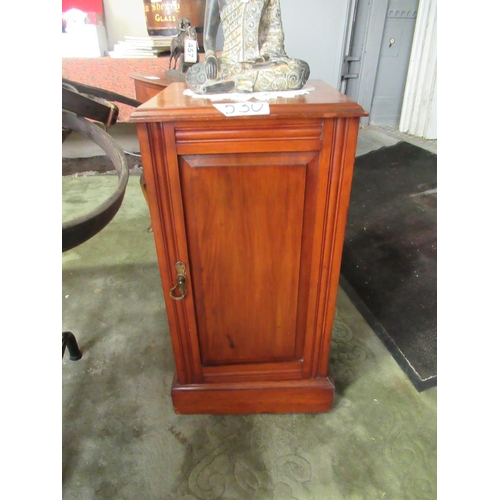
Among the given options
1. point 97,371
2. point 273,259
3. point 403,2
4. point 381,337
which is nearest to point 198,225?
point 273,259

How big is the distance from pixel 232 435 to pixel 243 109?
97 centimetres

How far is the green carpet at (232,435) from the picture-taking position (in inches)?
40.1

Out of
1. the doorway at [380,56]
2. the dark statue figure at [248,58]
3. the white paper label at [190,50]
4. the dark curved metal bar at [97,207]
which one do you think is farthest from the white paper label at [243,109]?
the doorway at [380,56]

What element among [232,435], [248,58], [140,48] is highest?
[248,58]

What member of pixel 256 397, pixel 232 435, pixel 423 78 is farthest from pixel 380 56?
pixel 232 435

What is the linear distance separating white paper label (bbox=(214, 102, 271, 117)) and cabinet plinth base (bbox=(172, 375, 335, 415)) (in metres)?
0.83

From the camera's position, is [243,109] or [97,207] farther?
[243,109]

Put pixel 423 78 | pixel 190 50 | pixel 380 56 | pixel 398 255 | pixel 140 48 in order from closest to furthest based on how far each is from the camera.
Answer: pixel 190 50 < pixel 398 255 < pixel 140 48 < pixel 423 78 < pixel 380 56

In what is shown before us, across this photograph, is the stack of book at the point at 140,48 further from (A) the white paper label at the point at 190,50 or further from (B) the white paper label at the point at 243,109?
(B) the white paper label at the point at 243,109

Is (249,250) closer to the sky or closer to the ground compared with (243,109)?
closer to the ground

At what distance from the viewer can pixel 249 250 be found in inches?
37.7

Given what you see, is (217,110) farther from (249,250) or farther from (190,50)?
(190,50)

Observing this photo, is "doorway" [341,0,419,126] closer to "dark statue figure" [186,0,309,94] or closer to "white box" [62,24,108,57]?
"white box" [62,24,108,57]

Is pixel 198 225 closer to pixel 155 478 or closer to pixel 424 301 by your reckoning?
pixel 155 478
